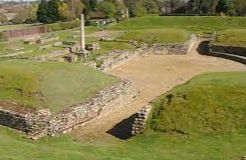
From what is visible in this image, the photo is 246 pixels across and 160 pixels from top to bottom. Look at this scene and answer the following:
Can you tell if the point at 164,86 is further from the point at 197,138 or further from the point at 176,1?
the point at 176,1

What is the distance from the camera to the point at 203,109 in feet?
55.6

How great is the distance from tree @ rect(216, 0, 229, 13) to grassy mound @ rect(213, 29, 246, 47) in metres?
18.0

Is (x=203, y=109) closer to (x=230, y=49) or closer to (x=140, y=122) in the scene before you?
(x=140, y=122)

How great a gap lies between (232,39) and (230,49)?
9.60 feet

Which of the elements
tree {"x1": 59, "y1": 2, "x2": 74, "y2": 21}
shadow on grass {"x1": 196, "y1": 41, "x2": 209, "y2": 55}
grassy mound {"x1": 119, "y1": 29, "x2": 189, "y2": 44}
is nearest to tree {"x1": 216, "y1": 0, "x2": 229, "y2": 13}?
shadow on grass {"x1": 196, "y1": 41, "x2": 209, "y2": 55}

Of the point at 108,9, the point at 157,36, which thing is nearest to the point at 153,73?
the point at 157,36

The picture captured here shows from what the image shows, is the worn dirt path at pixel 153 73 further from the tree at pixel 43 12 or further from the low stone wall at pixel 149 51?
the tree at pixel 43 12

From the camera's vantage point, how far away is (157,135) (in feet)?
51.8

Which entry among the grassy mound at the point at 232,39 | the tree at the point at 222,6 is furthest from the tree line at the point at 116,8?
the grassy mound at the point at 232,39

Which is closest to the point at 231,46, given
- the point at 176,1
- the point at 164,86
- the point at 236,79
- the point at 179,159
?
the point at 164,86

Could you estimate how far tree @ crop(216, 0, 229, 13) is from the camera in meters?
62.1

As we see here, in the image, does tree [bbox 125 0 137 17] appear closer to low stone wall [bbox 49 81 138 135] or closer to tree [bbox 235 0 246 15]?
tree [bbox 235 0 246 15]

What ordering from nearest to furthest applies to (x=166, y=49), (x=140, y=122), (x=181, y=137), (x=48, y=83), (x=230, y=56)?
(x=181, y=137) → (x=140, y=122) → (x=48, y=83) → (x=230, y=56) → (x=166, y=49)

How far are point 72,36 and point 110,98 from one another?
2895 cm
